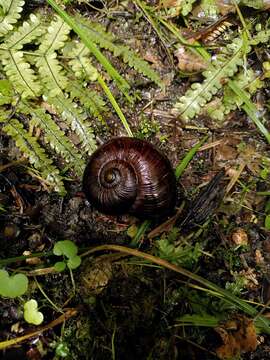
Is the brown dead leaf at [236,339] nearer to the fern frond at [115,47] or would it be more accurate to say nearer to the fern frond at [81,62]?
the fern frond at [115,47]

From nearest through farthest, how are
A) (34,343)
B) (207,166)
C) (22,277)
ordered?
(22,277) → (34,343) → (207,166)

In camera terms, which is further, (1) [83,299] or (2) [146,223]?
(2) [146,223]

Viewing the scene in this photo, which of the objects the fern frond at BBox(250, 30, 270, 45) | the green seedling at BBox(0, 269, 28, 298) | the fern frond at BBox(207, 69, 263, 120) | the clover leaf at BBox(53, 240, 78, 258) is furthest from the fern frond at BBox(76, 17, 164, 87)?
the green seedling at BBox(0, 269, 28, 298)

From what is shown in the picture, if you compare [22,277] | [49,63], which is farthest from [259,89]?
[22,277]

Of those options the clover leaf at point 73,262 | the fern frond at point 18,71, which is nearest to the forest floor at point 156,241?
the clover leaf at point 73,262

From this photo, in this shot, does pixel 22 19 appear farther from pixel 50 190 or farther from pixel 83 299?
pixel 83 299

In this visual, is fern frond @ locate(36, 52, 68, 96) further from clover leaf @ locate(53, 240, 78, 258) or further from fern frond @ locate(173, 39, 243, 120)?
clover leaf @ locate(53, 240, 78, 258)
